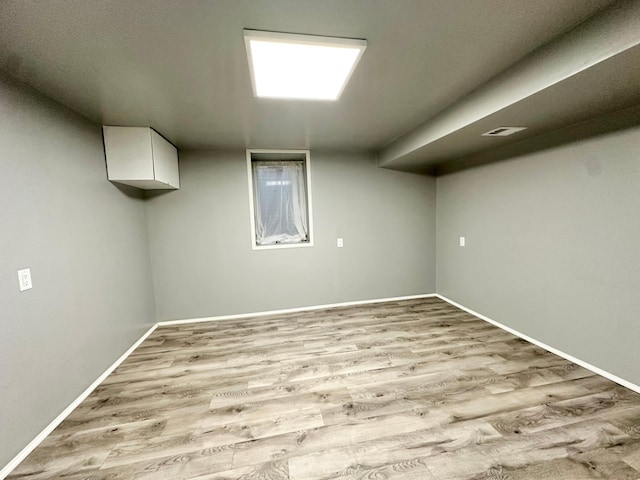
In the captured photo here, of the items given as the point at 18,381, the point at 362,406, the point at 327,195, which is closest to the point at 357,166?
the point at 327,195

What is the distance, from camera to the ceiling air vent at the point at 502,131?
85.0 inches

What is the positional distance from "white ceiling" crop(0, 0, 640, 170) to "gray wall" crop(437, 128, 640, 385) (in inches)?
19.6

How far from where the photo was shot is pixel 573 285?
217 centimetres

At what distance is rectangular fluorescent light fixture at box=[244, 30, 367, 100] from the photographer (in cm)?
130

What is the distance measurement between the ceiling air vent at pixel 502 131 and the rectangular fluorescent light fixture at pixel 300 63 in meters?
1.44

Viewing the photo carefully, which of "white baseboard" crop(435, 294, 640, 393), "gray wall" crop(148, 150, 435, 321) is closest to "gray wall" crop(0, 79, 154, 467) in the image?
"gray wall" crop(148, 150, 435, 321)

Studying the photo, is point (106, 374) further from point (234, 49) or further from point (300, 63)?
point (300, 63)

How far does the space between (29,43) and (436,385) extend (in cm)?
323

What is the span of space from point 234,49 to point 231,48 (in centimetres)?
2

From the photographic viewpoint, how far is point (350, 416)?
1664 mm

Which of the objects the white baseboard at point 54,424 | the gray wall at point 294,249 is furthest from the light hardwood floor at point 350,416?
the gray wall at point 294,249

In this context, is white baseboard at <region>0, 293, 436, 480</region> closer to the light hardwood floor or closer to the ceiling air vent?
the light hardwood floor

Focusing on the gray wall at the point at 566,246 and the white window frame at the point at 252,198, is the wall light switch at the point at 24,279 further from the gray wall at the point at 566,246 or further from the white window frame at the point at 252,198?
the gray wall at the point at 566,246

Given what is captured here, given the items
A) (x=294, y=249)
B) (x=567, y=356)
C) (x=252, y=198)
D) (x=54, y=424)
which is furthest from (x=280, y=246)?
(x=567, y=356)
